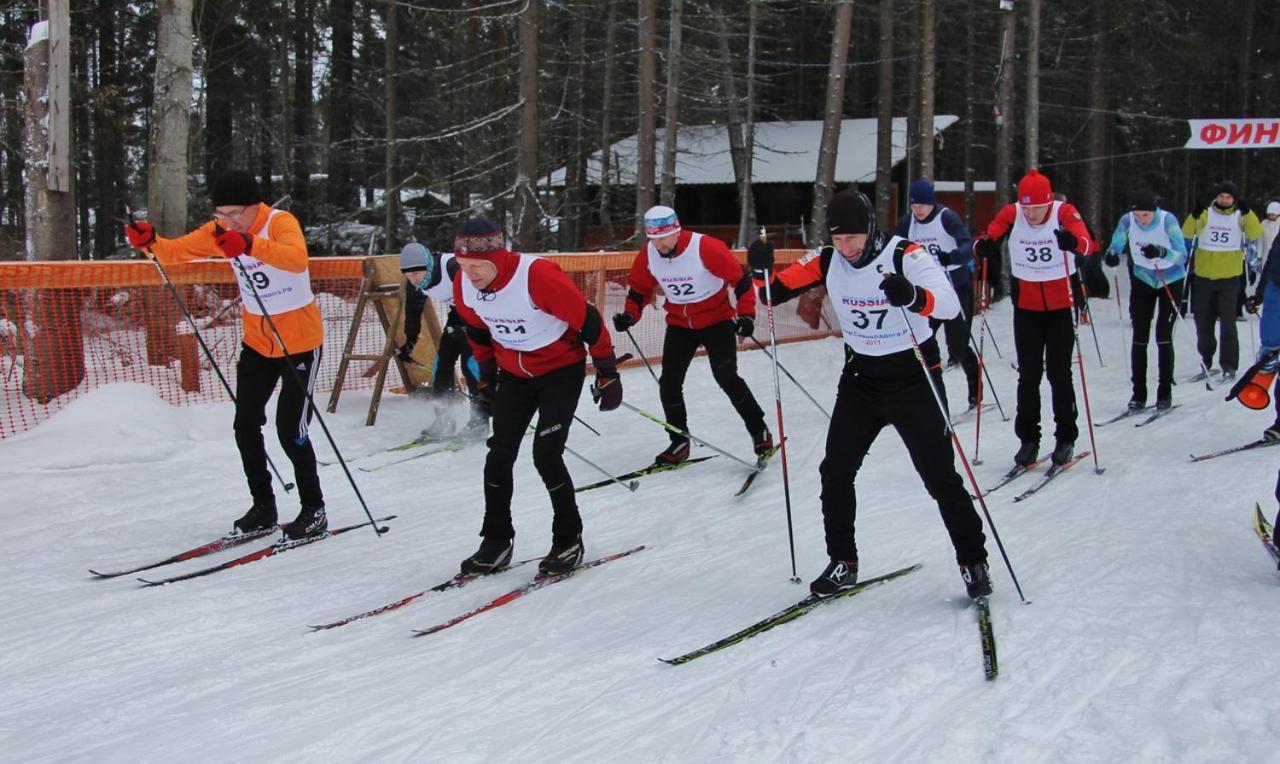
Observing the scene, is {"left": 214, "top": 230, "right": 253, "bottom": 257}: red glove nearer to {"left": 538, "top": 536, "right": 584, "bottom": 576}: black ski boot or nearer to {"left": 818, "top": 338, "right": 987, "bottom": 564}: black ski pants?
{"left": 538, "top": 536, "right": 584, "bottom": 576}: black ski boot

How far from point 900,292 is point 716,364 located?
3.42 meters

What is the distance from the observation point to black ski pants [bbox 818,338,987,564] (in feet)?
14.1

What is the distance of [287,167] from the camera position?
2688 centimetres

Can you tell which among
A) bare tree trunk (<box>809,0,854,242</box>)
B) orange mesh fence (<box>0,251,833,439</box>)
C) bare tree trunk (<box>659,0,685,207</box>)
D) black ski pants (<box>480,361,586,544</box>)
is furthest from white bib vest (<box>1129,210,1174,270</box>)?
bare tree trunk (<box>659,0,685,207</box>)

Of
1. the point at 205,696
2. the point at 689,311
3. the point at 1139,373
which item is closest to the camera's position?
the point at 205,696

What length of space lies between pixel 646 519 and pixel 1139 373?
488 centimetres

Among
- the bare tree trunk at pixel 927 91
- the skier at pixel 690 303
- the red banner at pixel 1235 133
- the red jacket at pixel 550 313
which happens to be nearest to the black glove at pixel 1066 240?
the skier at pixel 690 303

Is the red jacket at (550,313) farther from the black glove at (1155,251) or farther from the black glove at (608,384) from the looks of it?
the black glove at (1155,251)

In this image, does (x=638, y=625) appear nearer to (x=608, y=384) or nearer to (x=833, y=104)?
(x=608, y=384)

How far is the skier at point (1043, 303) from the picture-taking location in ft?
22.0

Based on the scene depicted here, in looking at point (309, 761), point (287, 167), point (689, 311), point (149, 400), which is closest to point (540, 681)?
point (309, 761)

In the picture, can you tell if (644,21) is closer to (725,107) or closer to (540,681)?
(725,107)

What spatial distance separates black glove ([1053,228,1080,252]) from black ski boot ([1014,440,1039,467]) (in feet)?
4.25

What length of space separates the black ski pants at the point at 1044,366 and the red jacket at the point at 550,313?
3.17 meters
